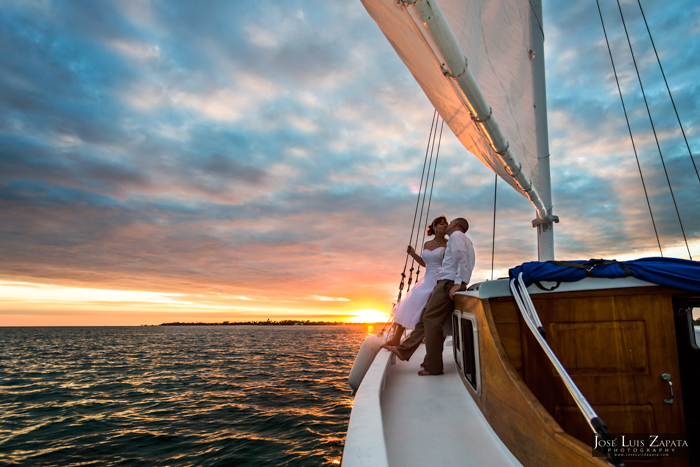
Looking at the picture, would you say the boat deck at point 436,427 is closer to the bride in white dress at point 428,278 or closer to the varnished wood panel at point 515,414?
the varnished wood panel at point 515,414

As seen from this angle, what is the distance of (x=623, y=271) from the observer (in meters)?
2.46

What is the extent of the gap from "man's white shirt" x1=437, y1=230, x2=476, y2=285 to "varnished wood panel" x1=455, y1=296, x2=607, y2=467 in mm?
1023

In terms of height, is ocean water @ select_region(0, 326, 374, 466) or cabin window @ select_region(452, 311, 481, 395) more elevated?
cabin window @ select_region(452, 311, 481, 395)

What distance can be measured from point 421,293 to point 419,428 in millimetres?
2353

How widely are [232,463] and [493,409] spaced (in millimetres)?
4949

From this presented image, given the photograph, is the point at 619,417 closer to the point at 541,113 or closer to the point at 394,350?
the point at 394,350

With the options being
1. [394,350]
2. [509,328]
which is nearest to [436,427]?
[509,328]

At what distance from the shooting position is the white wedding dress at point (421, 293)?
16.5 ft

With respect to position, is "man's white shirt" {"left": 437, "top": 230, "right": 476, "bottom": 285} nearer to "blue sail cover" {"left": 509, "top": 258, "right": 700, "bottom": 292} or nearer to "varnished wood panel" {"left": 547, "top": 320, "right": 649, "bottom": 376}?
"blue sail cover" {"left": 509, "top": 258, "right": 700, "bottom": 292}

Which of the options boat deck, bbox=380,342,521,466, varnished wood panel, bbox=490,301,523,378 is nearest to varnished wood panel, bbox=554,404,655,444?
varnished wood panel, bbox=490,301,523,378

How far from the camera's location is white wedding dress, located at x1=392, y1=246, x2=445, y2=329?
5.04 metres

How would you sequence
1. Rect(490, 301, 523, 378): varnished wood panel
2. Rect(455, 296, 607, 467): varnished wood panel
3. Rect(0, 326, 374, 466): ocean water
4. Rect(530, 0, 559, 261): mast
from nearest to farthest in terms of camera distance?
Rect(455, 296, 607, 467): varnished wood panel < Rect(490, 301, 523, 378): varnished wood panel < Rect(530, 0, 559, 261): mast < Rect(0, 326, 374, 466): ocean water

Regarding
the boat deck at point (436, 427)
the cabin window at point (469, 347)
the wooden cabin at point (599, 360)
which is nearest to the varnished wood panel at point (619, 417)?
the wooden cabin at point (599, 360)

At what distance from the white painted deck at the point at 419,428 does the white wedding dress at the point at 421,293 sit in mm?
970
